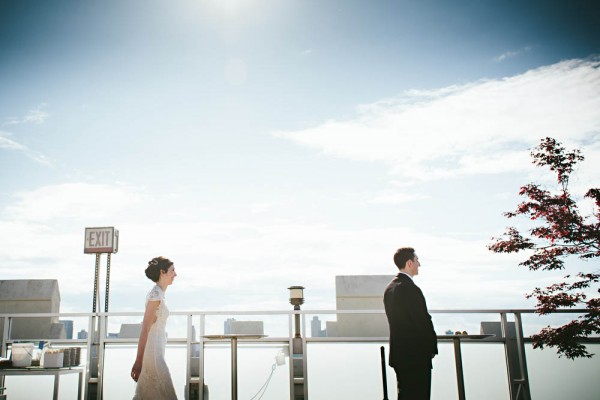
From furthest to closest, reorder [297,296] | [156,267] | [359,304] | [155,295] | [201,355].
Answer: [359,304] < [297,296] < [201,355] < [156,267] < [155,295]

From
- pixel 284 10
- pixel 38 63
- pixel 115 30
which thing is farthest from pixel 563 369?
pixel 38 63

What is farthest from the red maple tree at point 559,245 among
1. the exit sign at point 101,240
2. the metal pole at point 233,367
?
the exit sign at point 101,240

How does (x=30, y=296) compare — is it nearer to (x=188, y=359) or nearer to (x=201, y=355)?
(x=188, y=359)

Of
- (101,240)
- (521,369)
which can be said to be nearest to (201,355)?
(521,369)

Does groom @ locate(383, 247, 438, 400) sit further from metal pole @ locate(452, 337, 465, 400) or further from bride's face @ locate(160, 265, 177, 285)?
bride's face @ locate(160, 265, 177, 285)

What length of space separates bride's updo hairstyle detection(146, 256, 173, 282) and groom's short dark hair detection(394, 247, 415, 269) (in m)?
2.01

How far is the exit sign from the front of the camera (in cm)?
1045

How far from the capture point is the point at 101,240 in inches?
415

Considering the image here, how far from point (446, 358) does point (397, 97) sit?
3.50 meters

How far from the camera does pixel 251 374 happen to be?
5469mm

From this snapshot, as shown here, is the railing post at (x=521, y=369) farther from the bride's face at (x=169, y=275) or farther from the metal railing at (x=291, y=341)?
the bride's face at (x=169, y=275)

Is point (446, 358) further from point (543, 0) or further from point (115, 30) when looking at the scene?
point (115, 30)

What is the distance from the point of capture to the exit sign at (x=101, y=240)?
10453 mm

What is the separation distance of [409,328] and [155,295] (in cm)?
212
